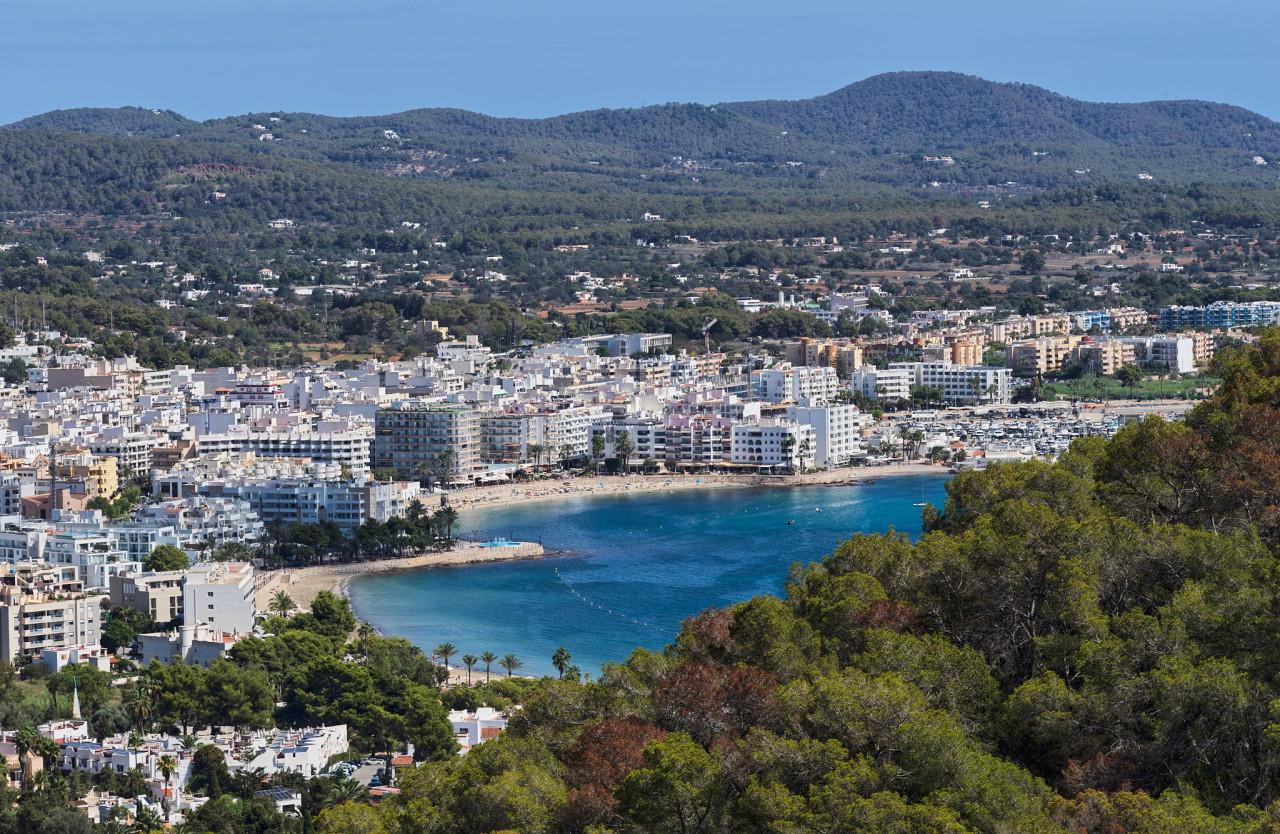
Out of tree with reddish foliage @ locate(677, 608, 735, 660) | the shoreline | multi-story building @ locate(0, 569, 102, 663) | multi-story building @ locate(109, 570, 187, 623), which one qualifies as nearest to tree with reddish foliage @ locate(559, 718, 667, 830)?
tree with reddish foliage @ locate(677, 608, 735, 660)

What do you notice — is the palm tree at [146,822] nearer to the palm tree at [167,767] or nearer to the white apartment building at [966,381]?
the palm tree at [167,767]

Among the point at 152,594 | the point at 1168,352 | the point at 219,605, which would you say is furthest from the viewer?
the point at 1168,352

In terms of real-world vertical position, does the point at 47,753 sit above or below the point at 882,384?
below

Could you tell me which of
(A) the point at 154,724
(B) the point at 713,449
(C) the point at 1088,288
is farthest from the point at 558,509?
(C) the point at 1088,288

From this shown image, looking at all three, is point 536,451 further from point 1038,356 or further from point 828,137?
point 828,137

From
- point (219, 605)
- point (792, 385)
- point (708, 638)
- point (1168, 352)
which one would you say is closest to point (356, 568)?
point (219, 605)

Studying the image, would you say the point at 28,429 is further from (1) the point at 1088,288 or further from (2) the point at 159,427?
(1) the point at 1088,288
